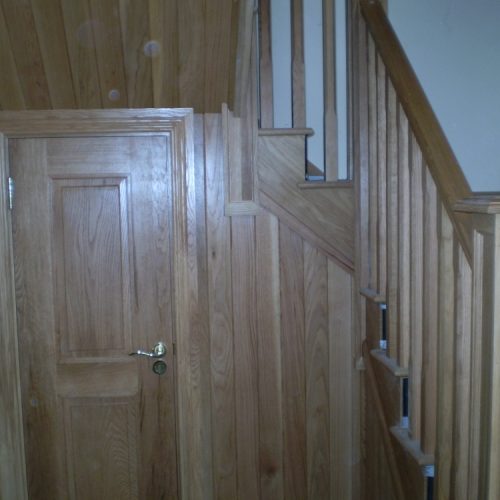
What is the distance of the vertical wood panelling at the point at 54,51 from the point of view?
1.63 metres

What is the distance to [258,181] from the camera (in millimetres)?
2039

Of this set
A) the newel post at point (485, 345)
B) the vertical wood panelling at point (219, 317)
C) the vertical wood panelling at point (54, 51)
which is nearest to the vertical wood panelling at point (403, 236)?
the newel post at point (485, 345)

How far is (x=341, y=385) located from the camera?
218cm

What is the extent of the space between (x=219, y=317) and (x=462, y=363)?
108cm

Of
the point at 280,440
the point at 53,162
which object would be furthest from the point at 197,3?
the point at 280,440

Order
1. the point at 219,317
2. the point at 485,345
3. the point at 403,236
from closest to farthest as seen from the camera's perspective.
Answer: the point at 485,345 → the point at 403,236 → the point at 219,317

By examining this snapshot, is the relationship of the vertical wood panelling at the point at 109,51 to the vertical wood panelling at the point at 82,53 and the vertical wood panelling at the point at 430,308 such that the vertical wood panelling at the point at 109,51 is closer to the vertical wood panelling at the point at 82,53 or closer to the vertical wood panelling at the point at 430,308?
the vertical wood panelling at the point at 82,53

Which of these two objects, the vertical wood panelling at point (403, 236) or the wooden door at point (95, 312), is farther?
the wooden door at point (95, 312)

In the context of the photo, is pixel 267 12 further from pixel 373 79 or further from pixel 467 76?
pixel 467 76

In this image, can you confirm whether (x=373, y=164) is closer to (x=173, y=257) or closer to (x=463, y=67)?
(x=173, y=257)

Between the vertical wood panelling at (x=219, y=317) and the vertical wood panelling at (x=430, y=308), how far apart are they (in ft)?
2.83

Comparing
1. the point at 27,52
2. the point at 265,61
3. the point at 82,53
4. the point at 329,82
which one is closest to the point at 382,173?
the point at 329,82

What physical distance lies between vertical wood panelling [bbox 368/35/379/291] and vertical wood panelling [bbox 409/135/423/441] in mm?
369

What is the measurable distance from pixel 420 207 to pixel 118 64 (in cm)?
110
